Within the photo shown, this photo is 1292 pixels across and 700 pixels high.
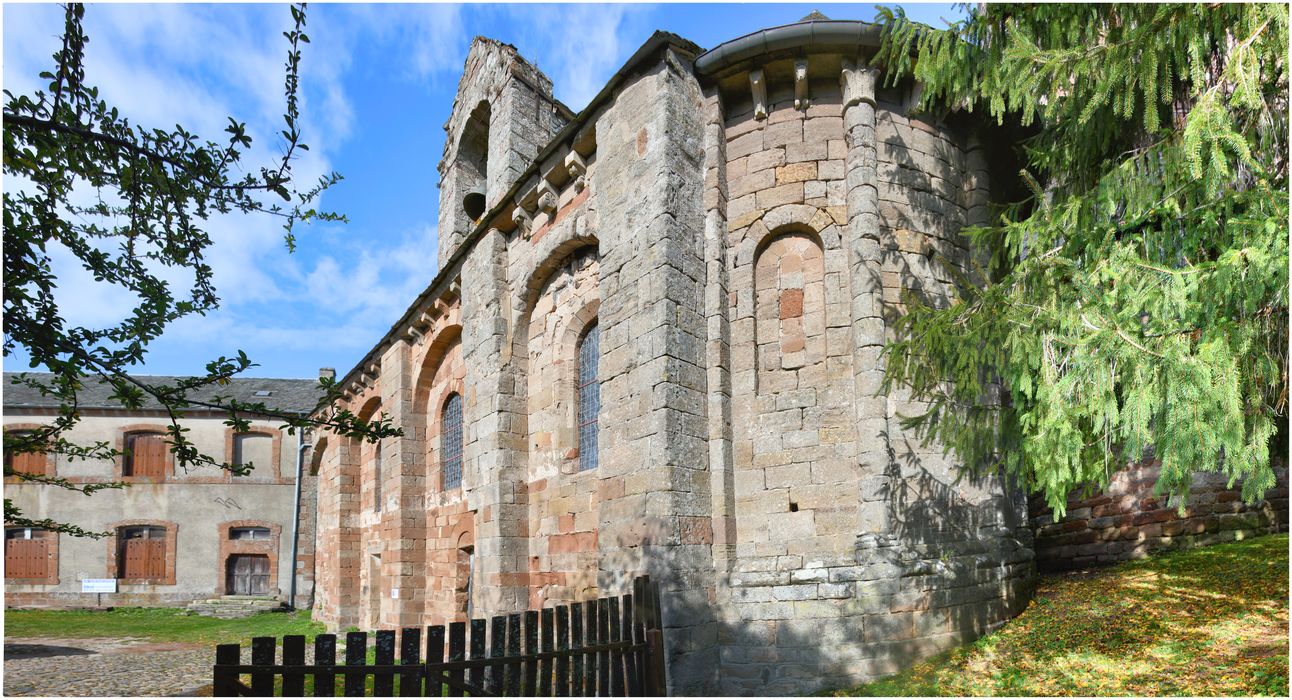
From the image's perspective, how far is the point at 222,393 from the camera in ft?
83.9

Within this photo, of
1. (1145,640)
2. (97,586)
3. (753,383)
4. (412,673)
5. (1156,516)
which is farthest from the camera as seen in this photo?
(97,586)

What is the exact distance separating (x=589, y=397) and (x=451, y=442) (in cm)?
505

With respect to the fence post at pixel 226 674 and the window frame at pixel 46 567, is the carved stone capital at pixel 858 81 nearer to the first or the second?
the fence post at pixel 226 674

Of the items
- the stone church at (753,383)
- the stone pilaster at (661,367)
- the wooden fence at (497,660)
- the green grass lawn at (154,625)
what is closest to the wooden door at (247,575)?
the green grass lawn at (154,625)

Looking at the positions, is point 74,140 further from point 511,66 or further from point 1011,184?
point 511,66

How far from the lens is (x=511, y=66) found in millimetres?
13750

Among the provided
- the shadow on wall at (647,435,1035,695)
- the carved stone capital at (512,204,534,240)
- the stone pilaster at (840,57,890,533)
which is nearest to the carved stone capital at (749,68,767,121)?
the stone pilaster at (840,57,890,533)

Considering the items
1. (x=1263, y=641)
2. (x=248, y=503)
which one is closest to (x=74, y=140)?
(x=1263, y=641)

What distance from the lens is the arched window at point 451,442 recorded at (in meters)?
13.1

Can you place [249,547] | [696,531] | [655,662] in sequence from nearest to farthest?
[655,662] < [696,531] < [249,547]

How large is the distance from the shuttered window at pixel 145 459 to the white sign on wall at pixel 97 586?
10.1 ft

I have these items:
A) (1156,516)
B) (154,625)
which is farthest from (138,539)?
(1156,516)

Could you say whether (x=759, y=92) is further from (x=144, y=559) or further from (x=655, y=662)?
(x=144, y=559)

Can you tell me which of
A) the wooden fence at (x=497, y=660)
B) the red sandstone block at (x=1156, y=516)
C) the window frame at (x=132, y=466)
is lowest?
the wooden fence at (x=497, y=660)
